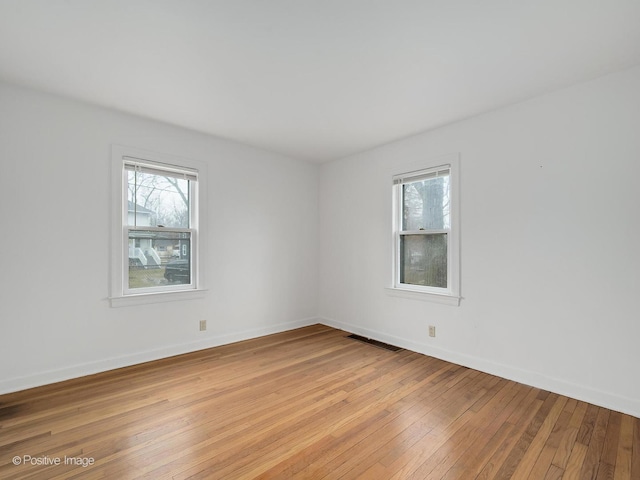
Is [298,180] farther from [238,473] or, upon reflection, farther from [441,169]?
[238,473]

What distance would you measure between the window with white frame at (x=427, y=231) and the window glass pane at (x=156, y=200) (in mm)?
2612

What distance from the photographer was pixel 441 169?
11.3ft

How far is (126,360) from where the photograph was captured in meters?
3.12

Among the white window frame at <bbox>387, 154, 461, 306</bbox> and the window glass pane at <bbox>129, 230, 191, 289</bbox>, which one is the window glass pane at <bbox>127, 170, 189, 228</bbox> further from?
the white window frame at <bbox>387, 154, 461, 306</bbox>

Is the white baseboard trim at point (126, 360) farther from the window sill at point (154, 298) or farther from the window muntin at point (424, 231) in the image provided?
the window muntin at point (424, 231)

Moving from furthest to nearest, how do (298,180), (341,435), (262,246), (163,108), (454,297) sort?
(298,180) < (262,246) < (454,297) < (163,108) < (341,435)

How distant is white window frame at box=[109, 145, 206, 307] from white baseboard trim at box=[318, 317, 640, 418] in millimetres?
2509

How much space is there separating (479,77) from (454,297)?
2.08m

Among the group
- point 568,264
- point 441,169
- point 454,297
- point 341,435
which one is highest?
point 441,169

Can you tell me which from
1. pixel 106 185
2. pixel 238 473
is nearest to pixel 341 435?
pixel 238 473

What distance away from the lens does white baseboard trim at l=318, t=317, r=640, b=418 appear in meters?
2.31

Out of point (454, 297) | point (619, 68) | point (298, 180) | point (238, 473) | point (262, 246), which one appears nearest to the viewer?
point (238, 473)

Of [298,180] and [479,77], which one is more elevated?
[479,77]

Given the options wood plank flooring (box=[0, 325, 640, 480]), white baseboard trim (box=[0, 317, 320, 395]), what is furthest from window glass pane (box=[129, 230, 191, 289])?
wood plank flooring (box=[0, 325, 640, 480])
